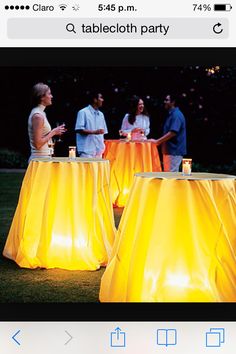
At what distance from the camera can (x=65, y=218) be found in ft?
15.5

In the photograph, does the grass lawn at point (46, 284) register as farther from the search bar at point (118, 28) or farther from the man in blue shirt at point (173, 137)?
the man in blue shirt at point (173, 137)

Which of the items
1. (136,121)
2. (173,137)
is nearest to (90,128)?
(173,137)

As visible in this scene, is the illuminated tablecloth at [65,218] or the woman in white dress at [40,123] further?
the woman in white dress at [40,123]

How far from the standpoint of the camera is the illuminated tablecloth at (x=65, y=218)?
4.70 meters

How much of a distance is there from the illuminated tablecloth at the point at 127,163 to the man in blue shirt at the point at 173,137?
1.64 ft

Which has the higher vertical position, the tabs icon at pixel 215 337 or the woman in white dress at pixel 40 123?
the woman in white dress at pixel 40 123

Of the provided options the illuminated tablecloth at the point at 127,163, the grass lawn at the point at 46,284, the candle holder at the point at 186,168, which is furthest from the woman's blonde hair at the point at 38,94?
the illuminated tablecloth at the point at 127,163

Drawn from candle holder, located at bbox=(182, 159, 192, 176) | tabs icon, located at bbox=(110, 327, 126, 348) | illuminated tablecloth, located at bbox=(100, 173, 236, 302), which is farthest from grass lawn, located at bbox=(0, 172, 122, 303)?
tabs icon, located at bbox=(110, 327, 126, 348)

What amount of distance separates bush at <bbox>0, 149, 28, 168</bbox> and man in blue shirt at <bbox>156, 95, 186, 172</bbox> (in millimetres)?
7157

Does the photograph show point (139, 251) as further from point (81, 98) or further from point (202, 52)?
point (81, 98)
